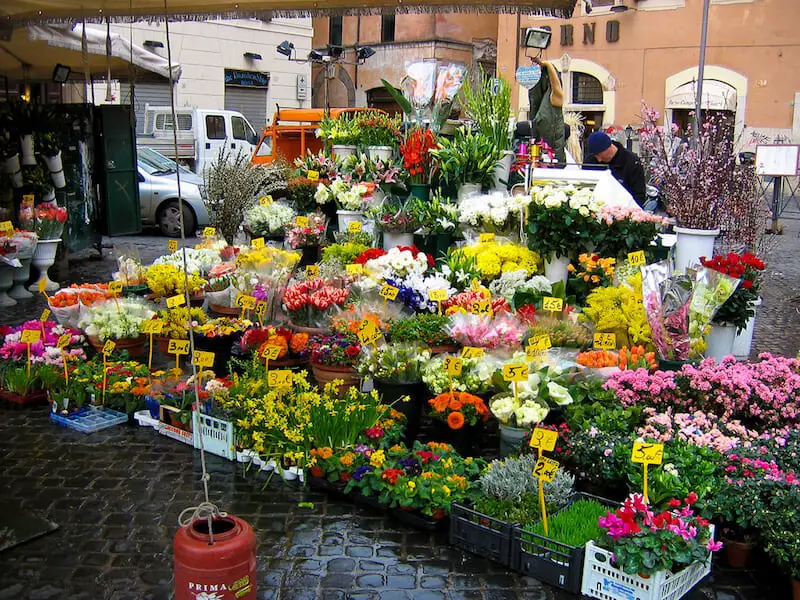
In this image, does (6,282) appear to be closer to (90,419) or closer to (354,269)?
(90,419)

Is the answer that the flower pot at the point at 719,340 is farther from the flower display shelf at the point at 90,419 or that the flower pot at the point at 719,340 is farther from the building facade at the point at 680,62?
the building facade at the point at 680,62

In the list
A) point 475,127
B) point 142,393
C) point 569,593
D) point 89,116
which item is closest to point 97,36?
point 89,116

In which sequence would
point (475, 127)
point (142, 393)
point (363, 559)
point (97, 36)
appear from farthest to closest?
1. point (97, 36)
2. point (475, 127)
3. point (142, 393)
4. point (363, 559)

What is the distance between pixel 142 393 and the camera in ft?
19.2

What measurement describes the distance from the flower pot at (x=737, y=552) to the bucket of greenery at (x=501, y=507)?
76 centimetres

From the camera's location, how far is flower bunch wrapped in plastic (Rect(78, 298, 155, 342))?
21.8ft

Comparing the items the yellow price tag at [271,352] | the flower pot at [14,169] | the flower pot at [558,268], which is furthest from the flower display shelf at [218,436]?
the flower pot at [14,169]

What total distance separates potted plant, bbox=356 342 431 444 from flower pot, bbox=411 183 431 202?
A: 324 centimetres

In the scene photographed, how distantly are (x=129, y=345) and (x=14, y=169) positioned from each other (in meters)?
4.77

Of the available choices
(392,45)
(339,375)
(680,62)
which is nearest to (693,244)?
(339,375)

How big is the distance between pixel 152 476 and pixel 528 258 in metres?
3.46

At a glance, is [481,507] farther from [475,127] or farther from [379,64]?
[379,64]

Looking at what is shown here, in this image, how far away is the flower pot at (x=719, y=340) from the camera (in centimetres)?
610

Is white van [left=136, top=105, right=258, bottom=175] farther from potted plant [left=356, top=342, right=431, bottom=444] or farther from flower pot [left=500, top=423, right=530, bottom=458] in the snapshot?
flower pot [left=500, top=423, right=530, bottom=458]
